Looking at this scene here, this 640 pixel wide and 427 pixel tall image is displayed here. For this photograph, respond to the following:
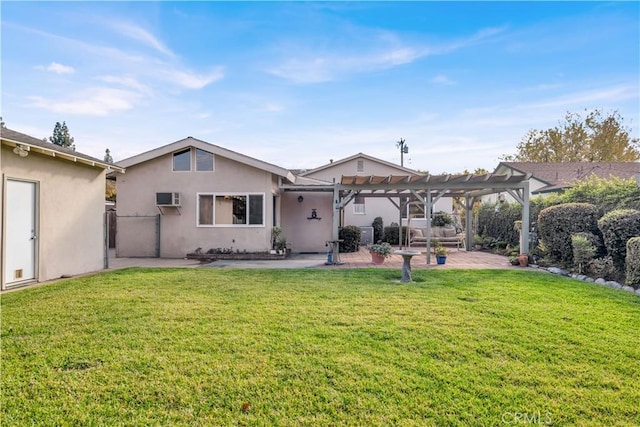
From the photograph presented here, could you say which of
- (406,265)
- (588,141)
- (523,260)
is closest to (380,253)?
(406,265)

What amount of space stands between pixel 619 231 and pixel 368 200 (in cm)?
1254

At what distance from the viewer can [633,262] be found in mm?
6938

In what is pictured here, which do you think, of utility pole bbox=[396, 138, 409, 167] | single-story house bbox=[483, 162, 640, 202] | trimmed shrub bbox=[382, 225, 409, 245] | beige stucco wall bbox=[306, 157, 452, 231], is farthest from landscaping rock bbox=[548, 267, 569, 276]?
utility pole bbox=[396, 138, 409, 167]

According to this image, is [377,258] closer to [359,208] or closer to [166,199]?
[166,199]

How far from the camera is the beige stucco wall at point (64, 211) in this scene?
281 inches

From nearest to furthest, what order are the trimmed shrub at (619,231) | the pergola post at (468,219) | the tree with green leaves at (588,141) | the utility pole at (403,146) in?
the trimmed shrub at (619,231), the pergola post at (468,219), the tree with green leaves at (588,141), the utility pole at (403,146)

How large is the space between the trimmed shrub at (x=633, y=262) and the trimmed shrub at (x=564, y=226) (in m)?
2.13

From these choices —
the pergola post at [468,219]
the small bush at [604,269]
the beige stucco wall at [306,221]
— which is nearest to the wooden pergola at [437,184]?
the small bush at [604,269]

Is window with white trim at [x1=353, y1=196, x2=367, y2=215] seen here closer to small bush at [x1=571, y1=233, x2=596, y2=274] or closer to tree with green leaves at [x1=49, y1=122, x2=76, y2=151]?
small bush at [x1=571, y1=233, x2=596, y2=274]

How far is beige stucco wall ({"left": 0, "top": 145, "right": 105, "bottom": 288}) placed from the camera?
7.15 metres

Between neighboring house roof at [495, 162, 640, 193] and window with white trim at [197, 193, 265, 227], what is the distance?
1490 cm

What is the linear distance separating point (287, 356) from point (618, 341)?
3.90 metres

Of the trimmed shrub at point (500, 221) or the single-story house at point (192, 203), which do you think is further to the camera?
the trimmed shrub at point (500, 221)

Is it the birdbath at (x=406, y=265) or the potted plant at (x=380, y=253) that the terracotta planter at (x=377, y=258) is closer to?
the potted plant at (x=380, y=253)
